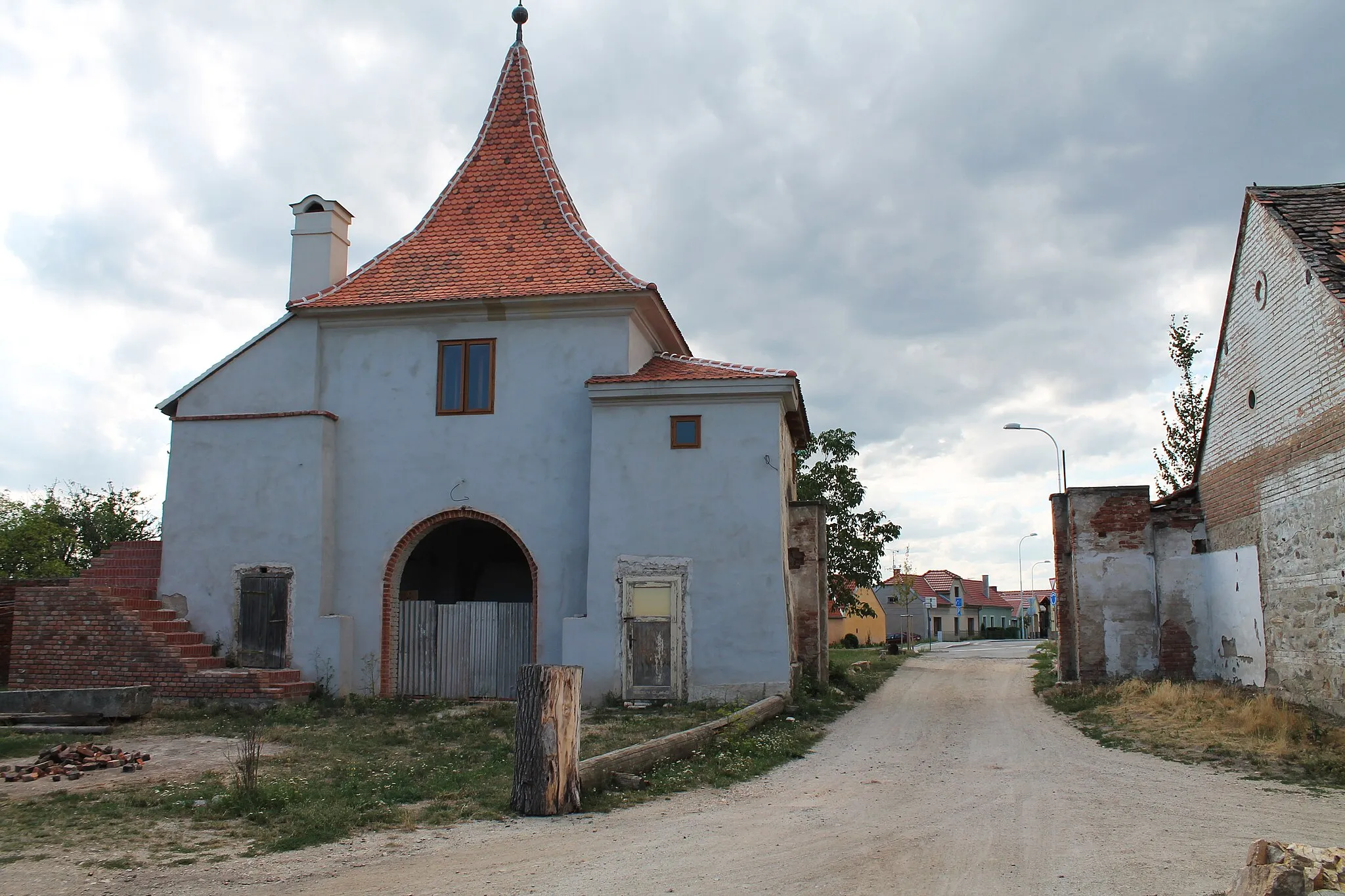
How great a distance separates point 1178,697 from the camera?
15.0m

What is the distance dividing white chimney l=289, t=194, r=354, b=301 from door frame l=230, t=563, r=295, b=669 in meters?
5.07

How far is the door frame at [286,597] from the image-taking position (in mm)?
16812

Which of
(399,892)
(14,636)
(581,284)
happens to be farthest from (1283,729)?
(14,636)

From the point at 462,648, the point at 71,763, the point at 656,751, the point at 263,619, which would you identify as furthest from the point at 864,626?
the point at 71,763

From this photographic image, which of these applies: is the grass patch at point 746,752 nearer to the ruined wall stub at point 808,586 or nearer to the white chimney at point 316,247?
the ruined wall stub at point 808,586

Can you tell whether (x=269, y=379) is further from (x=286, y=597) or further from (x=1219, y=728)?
(x=1219, y=728)

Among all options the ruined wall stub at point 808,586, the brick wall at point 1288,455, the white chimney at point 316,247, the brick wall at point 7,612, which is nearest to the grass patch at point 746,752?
the ruined wall stub at point 808,586

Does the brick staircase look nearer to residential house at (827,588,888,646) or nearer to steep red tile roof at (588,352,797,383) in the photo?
steep red tile roof at (588,352,797,383)

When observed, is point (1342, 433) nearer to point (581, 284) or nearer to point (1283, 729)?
point (1283, 729)

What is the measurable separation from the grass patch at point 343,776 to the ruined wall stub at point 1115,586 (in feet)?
Result: 16.9

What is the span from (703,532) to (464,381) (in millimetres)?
5004

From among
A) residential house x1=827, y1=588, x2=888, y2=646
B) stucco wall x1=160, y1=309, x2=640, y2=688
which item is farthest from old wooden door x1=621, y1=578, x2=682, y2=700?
residential house x1=827, y1=588, x2=888, y2=646

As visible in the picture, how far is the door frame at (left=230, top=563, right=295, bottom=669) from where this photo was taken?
55.2 ft

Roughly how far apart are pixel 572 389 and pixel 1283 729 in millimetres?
11125
